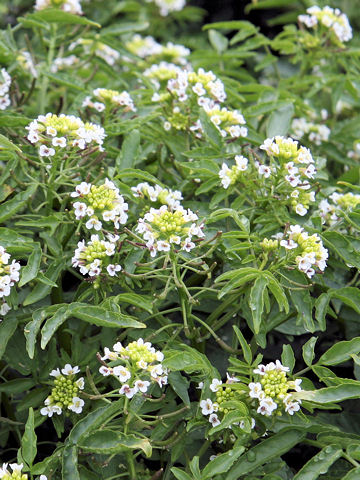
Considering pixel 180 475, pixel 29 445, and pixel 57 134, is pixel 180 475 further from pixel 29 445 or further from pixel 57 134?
pixel 57 134

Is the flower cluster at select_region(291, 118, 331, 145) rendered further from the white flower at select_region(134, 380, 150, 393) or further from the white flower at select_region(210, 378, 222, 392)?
the white flower at select_region(134, 380, 150, 393)

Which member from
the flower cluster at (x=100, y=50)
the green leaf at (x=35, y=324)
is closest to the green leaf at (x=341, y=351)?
the green leaf at (x=35, y=324)

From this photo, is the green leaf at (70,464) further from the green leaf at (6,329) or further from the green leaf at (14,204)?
the green leaf at (14,204)

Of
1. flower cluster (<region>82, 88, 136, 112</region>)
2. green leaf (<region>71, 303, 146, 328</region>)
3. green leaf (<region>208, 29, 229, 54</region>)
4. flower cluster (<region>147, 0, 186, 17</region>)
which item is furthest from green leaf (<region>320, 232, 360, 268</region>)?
flower cluster (<region>147, 0, 186, 17</region>)

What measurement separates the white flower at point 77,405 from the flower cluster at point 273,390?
1.46 ft

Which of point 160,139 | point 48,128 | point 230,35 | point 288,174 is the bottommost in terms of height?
point 230,35

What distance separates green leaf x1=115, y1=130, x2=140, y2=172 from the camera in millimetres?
1910

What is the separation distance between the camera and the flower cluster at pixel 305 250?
1.55 metres

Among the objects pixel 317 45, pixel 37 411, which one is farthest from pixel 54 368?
pixel 317 45

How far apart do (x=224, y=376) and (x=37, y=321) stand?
23.4 inches

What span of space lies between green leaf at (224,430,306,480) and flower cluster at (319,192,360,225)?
0.61 m

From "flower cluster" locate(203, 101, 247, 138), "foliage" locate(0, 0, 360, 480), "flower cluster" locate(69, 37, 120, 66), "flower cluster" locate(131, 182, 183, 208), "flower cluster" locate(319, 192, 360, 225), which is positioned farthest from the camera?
"flower cluster" locate(69, 37, 120, 66)

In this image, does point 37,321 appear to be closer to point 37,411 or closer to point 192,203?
point 37,411

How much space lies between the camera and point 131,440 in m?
1.45
